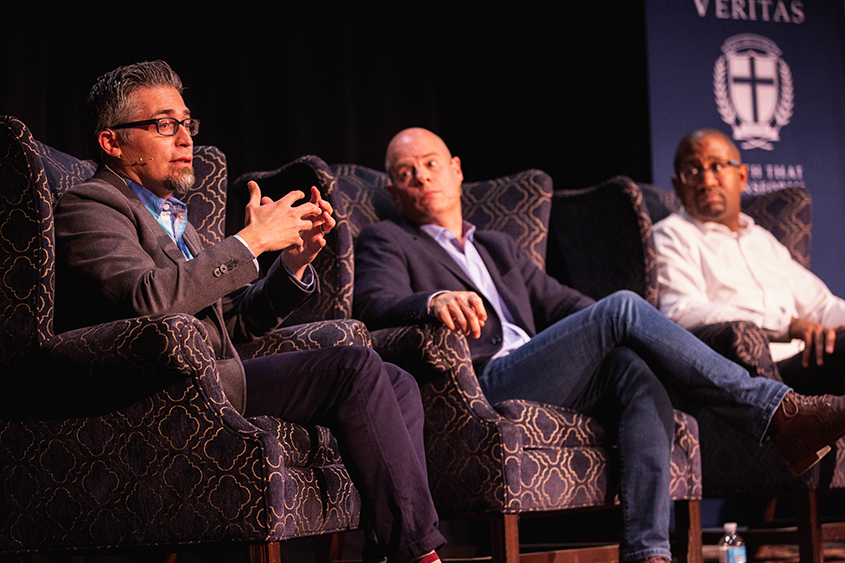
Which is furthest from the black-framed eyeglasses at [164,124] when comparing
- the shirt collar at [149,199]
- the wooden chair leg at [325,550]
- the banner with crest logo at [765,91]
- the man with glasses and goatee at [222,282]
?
the banner with crest logo at [765,91]

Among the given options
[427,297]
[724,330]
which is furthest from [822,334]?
[427,297]

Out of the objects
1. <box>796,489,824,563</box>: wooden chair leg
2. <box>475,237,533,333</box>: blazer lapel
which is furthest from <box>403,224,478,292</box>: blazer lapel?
<box>796,489,824,563</box>: wooden chair leg

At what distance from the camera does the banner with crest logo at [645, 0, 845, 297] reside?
3.80 meters

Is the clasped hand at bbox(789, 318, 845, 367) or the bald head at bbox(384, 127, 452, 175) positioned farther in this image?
the bald head at bbox(384, 127, 452, 175)

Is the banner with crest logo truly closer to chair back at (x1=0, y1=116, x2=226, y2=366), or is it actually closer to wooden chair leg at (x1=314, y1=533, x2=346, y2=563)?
wooden chair leg at (x1=314, y1=533, x2=346, y2=563)

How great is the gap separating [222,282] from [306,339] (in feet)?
1.58

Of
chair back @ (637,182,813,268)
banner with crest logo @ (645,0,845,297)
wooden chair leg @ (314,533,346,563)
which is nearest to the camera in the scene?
wooden chair leg @ (314,533,346,563)

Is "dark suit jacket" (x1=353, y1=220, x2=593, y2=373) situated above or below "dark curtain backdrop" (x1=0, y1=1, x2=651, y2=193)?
below

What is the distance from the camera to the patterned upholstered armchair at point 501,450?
2.17 m

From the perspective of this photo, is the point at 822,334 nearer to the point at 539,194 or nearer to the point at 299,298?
the point at 539,194

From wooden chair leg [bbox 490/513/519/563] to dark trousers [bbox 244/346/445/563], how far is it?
0.35 metres

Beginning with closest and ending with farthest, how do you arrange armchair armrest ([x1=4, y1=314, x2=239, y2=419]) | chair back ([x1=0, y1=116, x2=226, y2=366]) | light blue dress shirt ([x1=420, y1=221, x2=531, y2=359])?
armchair armrest ([x1=4, y1=314, x2=239, y2=419]) → chair back ([x1=0, y1=116, x2=226, y2=366]) → light blue dress shirt ([x1=420, y1=221, x2=531, y2=359])

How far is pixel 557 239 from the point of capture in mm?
3459

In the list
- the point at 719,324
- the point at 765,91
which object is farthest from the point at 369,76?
the point at 719,324
